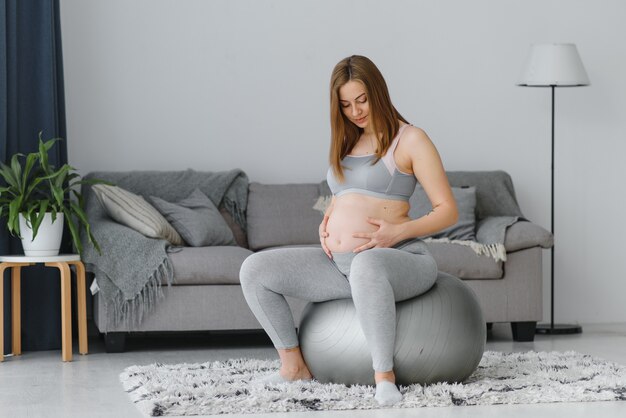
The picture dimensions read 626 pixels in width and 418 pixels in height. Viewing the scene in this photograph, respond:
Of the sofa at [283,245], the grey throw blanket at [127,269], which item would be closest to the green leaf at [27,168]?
the grey throw blanket at [127,269]

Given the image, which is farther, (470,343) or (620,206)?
(620,206)

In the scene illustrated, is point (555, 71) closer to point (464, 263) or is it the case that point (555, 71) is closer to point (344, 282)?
point (464, 263)

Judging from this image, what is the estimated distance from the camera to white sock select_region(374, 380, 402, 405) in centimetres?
303

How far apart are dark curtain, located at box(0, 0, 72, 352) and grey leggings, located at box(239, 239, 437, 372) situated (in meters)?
1.67

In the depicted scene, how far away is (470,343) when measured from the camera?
3.29 metres

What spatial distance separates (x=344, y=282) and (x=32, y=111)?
2082mm

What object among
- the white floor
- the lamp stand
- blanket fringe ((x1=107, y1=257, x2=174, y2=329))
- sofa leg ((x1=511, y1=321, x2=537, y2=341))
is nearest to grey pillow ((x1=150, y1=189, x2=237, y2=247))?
blanket fringe ((x1=107, y1=257, x2=174, y2=329))

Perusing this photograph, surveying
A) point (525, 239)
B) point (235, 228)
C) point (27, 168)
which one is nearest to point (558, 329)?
point (525, 239)

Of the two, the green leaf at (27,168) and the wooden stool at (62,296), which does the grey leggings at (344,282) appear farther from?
the green leaf at (27,168)

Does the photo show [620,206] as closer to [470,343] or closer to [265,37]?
[265,37]

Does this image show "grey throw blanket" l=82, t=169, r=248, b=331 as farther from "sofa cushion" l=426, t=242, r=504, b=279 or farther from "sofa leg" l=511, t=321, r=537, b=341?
"sofa leg" l=511, t=321, r=537, b=341

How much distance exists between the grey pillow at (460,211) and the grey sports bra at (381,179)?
5.45 feet

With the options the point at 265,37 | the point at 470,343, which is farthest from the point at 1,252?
the point at 470,343

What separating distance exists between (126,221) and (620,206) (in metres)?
2.83
